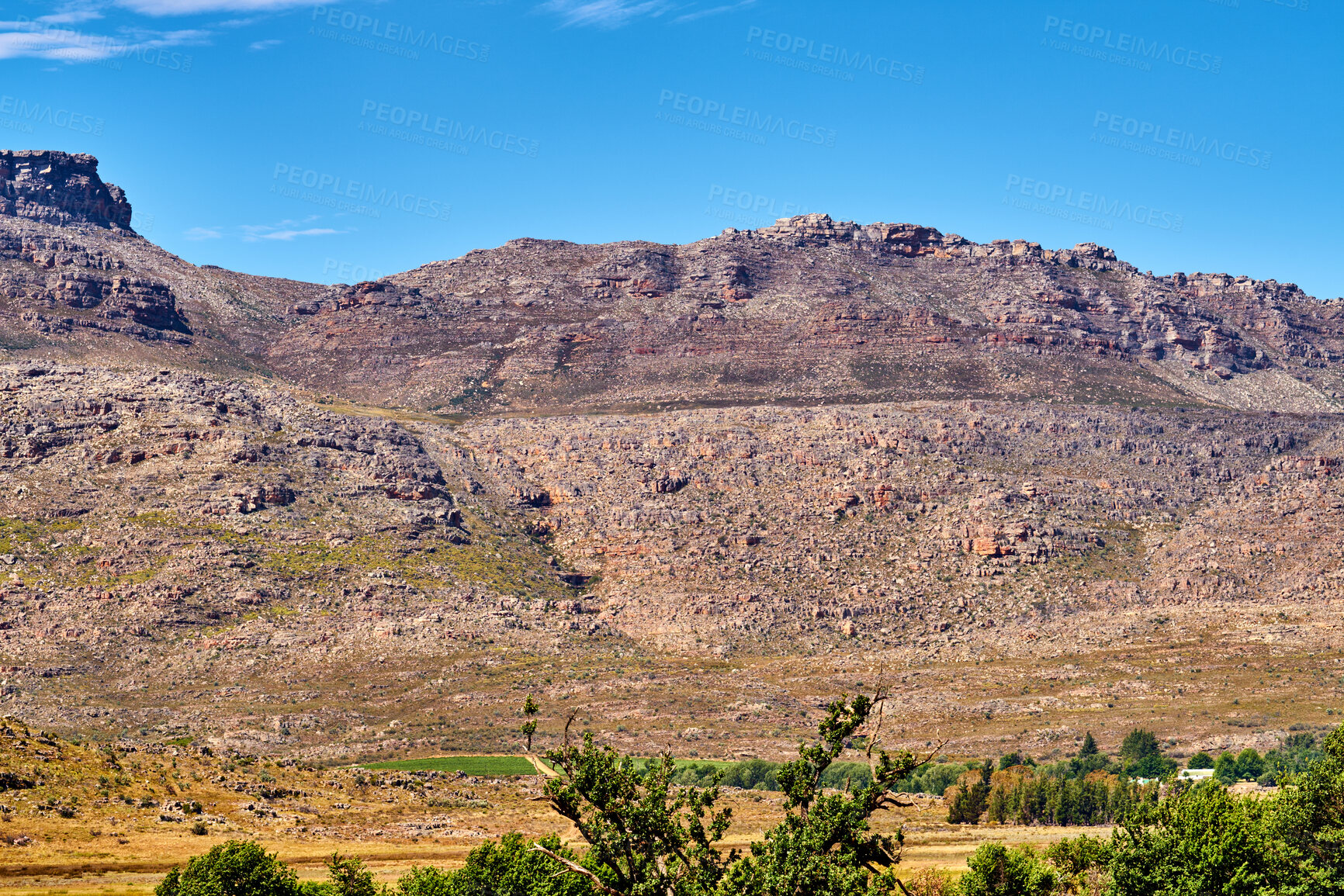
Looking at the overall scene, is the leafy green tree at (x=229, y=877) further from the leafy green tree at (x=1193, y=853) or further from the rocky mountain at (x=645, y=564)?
the rocky mountain at (x=645, y=564)

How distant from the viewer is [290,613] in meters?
131

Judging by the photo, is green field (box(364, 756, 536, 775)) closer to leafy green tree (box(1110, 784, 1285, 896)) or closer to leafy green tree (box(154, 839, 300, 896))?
leafy green tree (box(154, 839, 300, 896))

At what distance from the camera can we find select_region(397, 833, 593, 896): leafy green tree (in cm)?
4753

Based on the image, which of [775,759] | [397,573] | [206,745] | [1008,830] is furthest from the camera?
[397,573]

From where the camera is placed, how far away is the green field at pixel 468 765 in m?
100

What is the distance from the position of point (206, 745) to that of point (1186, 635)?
306ft

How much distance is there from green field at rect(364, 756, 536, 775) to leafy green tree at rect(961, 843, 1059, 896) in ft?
163

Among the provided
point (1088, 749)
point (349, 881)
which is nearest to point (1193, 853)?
point (349, 881)

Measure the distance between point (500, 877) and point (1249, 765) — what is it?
7364 centimetres

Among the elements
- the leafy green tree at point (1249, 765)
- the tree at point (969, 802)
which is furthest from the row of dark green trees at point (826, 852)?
the leafy green tree at point (1249, 765)

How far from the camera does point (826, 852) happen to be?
36062 mm

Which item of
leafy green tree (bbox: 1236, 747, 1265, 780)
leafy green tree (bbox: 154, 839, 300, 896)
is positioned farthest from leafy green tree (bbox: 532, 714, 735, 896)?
Result: leafy green tree (bbox: 1236, 747, 1265, 780)

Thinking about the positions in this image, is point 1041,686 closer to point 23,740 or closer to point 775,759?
point 775,759

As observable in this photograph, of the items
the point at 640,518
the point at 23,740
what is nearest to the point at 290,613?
the point at 640,518
